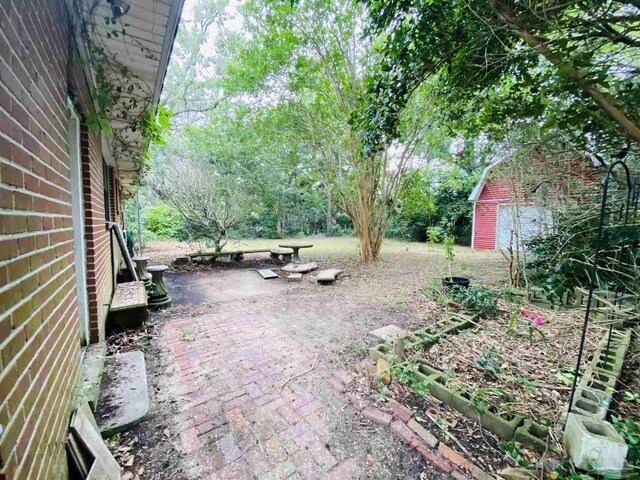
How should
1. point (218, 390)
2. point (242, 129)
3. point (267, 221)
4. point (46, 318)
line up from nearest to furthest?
point (46, 318)
point (218, 390)
point (242, 129)
point (267, 221)

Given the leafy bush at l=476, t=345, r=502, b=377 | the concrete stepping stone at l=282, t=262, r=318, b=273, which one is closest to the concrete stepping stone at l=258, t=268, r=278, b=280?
the concrete stepping stone at l=282, t=262, r=318, b=273

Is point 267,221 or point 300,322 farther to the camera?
point 267,221

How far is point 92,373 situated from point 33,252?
1.71 m

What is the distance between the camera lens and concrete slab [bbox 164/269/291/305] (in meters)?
5.52

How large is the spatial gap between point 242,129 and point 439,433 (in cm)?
950

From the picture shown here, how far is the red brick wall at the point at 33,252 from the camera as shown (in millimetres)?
882

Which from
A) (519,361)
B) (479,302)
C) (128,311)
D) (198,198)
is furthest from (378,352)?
(198,198)

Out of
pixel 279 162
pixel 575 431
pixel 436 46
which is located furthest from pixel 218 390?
pixel 279 162

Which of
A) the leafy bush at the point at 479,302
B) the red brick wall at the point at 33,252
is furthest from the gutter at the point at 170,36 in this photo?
the leafy bush at the point at 479,302

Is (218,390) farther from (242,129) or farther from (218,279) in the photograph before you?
(242,129)

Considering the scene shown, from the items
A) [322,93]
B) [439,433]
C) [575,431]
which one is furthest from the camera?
[322,93]

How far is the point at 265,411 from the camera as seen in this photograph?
87.8 inches

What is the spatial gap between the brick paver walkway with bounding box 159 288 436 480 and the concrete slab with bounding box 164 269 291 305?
5.70 ft

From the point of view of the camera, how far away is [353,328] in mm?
3918
